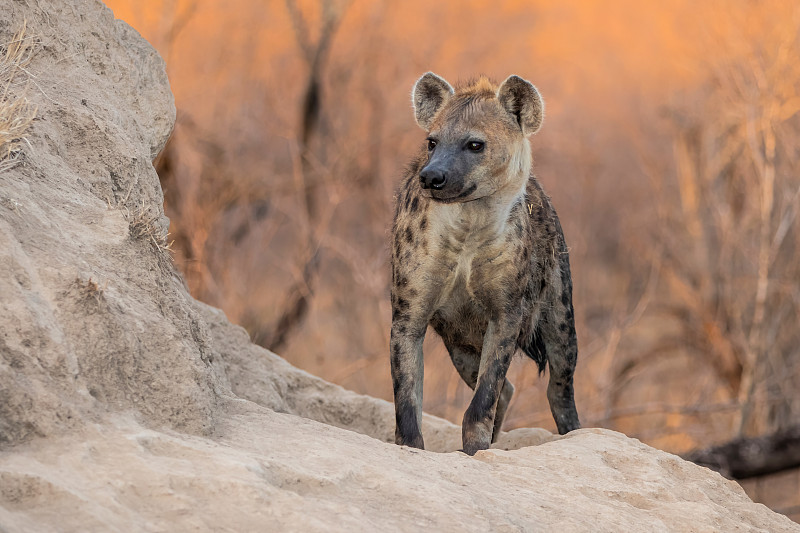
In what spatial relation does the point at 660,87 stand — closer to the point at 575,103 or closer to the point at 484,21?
the point at 575,103

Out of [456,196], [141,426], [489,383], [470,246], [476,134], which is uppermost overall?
[476,134]

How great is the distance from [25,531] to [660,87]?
10.5 metres

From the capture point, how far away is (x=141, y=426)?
2588 mm

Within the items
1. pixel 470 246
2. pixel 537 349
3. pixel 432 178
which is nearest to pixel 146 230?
pixel 432 178

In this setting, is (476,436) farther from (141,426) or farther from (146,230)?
(141,426)

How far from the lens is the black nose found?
376 centimetres

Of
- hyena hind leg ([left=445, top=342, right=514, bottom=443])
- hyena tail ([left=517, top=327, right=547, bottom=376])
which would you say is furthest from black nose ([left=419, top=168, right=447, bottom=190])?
hyena tail ([left=517, top=327, right=547, bottom=376])

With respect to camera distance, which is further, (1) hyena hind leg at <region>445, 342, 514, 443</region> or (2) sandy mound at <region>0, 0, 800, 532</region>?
(1) hyena hind leg at <region>445, 342, 514, 443</region>

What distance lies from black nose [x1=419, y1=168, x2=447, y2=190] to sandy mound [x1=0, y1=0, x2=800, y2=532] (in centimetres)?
93

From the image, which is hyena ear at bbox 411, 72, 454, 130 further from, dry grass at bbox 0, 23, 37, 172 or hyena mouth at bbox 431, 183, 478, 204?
dry grass at bbox 0, 23, 37, 172

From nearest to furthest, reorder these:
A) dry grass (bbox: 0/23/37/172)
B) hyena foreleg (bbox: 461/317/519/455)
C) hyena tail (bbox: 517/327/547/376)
Result: dry grass (bbox: 0/23/37/172), hyena foreleg (bbox: 461/317/519/455), hyena tail (bbox: 517/327/547/376)

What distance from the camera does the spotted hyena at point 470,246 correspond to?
3.92m

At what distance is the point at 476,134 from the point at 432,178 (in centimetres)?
38

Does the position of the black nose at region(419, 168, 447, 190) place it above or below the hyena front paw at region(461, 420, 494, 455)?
above
